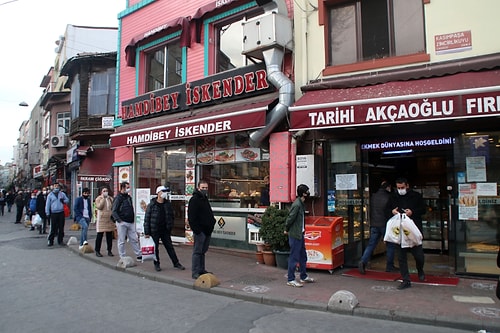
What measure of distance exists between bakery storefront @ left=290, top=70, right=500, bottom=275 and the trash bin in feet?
1.51

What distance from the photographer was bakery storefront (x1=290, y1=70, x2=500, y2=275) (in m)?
6.55

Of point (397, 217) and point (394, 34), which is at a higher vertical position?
point (394, 34)

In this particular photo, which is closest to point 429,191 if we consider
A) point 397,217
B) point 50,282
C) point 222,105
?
point 397,217

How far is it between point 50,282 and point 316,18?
7.77 meters

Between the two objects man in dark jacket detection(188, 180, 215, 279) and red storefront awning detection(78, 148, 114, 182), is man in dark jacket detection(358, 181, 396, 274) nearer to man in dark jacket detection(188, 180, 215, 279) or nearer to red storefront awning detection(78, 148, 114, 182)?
man in dark jacket detection(188, 180, 215, 279)

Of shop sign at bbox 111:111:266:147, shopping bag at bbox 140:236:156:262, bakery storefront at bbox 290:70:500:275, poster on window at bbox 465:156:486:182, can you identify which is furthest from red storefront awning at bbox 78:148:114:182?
poster on window at bbox 465:156:486:182

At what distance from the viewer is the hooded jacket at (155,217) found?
845 centimetres

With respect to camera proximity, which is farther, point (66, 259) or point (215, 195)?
point (215, 195)

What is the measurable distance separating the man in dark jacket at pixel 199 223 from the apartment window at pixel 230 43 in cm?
453

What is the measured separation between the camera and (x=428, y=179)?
1091 cm

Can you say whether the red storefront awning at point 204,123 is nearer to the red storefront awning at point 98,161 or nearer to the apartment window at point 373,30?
the apartment window at point 373,30

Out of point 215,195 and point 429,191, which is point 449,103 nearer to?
point 429,191

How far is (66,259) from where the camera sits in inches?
400

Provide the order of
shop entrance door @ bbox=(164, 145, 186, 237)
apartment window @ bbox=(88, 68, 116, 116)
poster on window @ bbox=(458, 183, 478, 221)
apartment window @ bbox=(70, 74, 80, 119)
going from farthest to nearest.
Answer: apartment window @ bbox=(70, 74, 80, 119) < apartment window @ bbox=(88, 68, 116, 116) < shop entrance door @ bbox=(164, 145, 186, 237) < poster on window @ bbox=(458, 183, 478, 221)
